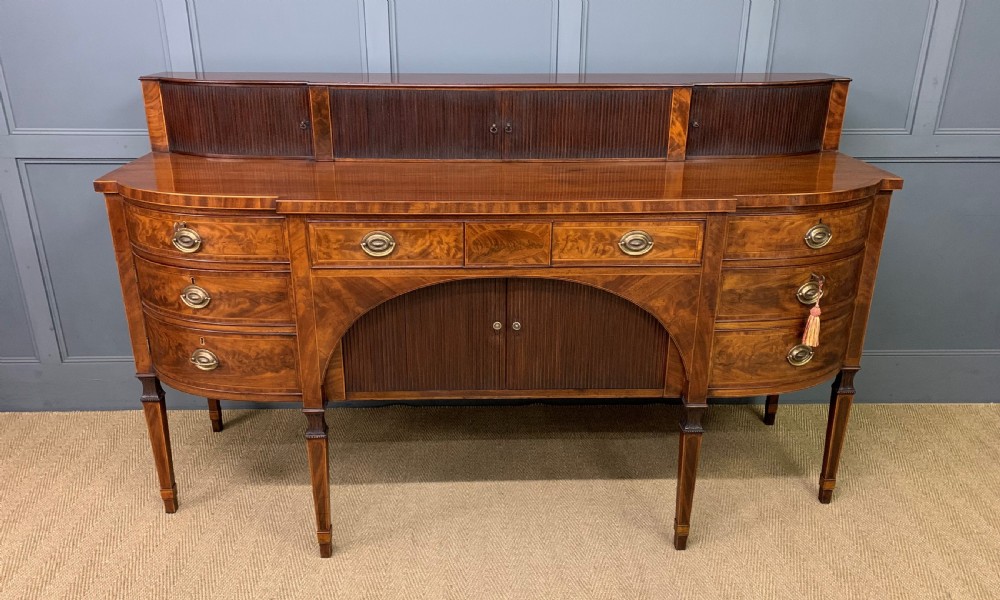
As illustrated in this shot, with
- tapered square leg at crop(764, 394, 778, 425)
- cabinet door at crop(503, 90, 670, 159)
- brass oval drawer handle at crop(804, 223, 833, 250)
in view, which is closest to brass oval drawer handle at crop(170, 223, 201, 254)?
cabinet door at crop(503, 90, 670, 159)

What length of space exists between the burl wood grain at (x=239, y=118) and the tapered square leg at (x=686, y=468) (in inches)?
50.6

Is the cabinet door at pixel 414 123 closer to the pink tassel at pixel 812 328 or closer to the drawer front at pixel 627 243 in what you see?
the drawer front at pixel 627 243

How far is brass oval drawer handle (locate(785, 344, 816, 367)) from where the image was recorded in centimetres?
191

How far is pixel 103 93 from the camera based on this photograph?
236 cm

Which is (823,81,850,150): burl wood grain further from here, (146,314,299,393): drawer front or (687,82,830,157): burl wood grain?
(146,314,299,393): drawer front

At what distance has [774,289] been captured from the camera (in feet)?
5.98

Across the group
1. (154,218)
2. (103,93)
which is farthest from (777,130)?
(103,93)

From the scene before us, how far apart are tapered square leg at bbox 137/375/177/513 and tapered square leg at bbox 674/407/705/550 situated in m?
1.44

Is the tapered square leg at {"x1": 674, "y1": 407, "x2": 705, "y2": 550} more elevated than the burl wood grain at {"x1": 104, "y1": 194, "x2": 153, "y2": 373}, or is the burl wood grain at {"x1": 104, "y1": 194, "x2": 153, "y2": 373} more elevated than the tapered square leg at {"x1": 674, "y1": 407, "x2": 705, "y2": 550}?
the burl wood grain at {"x1": 104, "y1": 194, "x2": 153, "y2": 373}

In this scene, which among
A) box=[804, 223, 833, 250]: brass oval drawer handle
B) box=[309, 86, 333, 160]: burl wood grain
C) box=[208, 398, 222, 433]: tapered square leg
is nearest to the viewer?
box=[804, 223, 833, 250]: brass oval drawer handle

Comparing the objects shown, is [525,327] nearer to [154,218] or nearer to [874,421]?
[154,218]

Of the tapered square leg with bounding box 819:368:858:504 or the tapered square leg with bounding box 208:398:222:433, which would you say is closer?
the tapered square leg with bounding box 819:368:858:504

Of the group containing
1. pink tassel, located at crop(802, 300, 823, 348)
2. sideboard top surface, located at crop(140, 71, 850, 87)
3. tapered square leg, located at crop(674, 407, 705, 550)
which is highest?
sideboard top surface, located at crop(140, 71, 850, 87)

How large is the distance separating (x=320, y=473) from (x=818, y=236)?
1.41m
